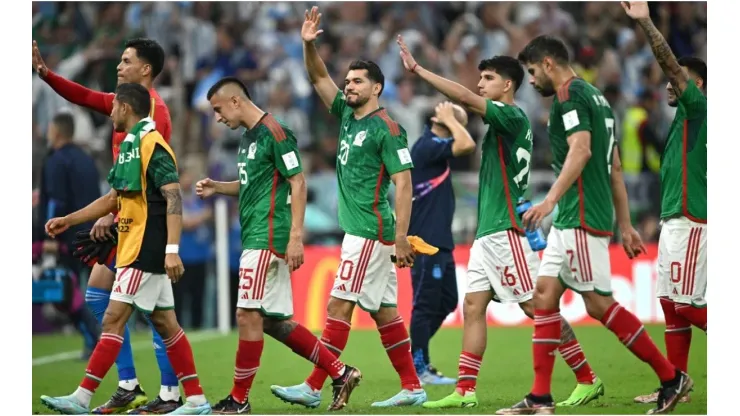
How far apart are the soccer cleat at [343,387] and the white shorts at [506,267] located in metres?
1.18

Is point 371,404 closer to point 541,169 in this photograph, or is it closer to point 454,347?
point 454,347

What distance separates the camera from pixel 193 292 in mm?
18234

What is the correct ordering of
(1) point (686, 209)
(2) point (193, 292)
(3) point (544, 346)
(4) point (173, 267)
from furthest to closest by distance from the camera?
(2) point (193, 292) < (1) point (686, 209) < (3) point (544, 346) < (4) point (173, 267)

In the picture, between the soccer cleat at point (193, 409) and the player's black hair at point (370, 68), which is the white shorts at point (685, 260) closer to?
the player's black hair at point (370, 68)

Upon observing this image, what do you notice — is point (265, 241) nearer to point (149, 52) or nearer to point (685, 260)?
point (149, 52)

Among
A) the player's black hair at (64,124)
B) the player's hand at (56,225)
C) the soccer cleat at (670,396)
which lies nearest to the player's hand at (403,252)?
the soccer cleat at (670,396)

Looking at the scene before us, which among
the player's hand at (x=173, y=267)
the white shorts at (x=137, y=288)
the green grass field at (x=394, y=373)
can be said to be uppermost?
the player's hand at (x=173, y=267)

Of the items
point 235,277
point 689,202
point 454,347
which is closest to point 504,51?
point 235,277

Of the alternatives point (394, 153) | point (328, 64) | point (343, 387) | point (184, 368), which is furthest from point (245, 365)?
point (328, 64)

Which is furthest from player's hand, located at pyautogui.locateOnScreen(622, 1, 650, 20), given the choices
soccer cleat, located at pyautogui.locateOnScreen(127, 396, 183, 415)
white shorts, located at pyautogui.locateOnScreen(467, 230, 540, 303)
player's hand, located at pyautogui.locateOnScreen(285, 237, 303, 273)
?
soccer cleat, located at pyautogui.locateOnScreen(127, 396, 183, 415)

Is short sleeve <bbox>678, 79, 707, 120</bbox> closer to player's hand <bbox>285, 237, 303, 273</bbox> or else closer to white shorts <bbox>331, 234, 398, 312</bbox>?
white shorts <bbox>331, 234, 398, 312</bbox>

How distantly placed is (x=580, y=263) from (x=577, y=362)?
126 cm

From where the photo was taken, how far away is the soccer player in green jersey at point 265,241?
853 cm

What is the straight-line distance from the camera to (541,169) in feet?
65.6
